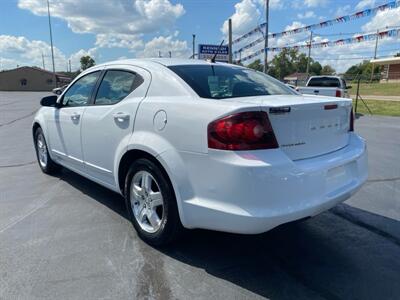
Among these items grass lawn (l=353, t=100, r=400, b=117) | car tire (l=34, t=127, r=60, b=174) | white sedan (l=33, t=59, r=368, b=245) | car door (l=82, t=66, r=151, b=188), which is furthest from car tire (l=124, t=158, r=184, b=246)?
grass lawn (l=353, t=100, r=400, b=117)

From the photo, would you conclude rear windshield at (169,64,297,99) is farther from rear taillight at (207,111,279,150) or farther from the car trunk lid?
rear taillight at (207,111,279,150)

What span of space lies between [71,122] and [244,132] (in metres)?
2.63

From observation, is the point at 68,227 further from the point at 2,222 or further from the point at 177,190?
the point at 177,190

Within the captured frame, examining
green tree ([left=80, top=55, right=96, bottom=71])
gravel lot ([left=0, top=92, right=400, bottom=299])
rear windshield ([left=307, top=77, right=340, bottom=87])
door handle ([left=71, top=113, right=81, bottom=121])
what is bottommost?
gravel lot ([left=0, top=92, right=400, bottom=299])

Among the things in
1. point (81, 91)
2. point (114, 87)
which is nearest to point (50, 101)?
point (81, 91)

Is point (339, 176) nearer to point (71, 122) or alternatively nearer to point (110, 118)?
point (110, 118)

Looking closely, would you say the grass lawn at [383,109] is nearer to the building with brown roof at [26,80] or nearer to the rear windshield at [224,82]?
the rear windshield at [224,82]

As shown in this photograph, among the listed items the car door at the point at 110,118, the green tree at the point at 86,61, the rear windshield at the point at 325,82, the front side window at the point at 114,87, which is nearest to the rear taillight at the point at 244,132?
the car door at the point at 110,118

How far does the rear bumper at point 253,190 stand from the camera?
2512 mm

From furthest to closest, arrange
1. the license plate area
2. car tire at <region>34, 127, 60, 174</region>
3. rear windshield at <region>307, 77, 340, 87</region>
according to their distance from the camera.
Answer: rear windshield at <region>307, 77, 340, 87</region>, car tire at <region>34, 127, 60, 174</region>, the license plate area

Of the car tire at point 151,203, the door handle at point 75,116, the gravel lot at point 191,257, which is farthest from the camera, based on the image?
the door handle at point 75,116

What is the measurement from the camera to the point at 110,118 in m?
3.67

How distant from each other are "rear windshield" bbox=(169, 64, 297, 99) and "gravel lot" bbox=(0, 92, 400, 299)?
4.08ft

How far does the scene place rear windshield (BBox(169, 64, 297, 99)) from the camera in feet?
10.4
